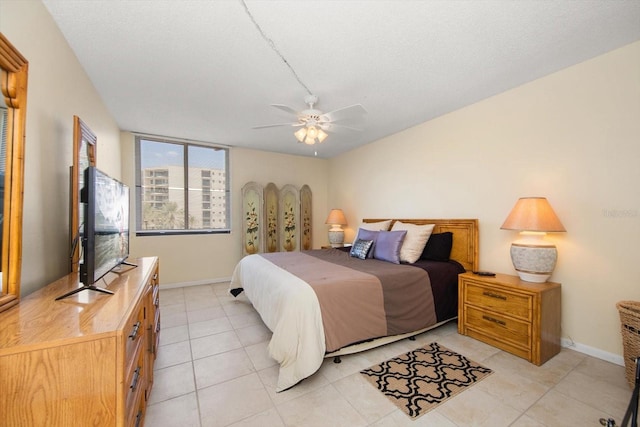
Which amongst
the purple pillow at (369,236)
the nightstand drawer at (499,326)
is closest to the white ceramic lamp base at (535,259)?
the nightstand drawer at (499,326)

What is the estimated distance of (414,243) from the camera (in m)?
3.08

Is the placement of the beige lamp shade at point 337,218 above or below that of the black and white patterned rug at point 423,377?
above

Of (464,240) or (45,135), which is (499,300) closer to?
(464,240)

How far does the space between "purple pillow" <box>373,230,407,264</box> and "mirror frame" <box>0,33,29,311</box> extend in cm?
292

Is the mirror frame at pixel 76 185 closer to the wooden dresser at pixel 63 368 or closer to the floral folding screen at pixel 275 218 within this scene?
the wooden dresser at pixel 63 368

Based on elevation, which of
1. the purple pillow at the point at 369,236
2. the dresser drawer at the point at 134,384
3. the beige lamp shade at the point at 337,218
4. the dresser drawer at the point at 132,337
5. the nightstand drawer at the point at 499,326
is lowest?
the nightstand drawer at the point at 499,326

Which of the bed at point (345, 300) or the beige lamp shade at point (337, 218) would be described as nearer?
the bed at point (345, 300)

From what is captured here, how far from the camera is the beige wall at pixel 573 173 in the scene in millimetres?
2039

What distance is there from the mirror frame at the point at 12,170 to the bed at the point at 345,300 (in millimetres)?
1455

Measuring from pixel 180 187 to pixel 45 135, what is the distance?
9.89 ft

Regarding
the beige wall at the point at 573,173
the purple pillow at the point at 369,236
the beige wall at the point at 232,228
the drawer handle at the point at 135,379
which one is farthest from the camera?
the beige wall at the point at 232,228

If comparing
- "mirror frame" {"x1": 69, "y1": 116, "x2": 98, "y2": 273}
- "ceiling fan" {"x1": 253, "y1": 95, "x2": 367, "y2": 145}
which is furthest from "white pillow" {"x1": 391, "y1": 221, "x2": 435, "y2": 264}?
"mirror frame" {"x1": 69, "y1": 116, "x2": 98, "y2": 273}

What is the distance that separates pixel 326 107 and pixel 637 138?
2.68 m

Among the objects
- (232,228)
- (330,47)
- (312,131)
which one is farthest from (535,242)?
(232,228)
